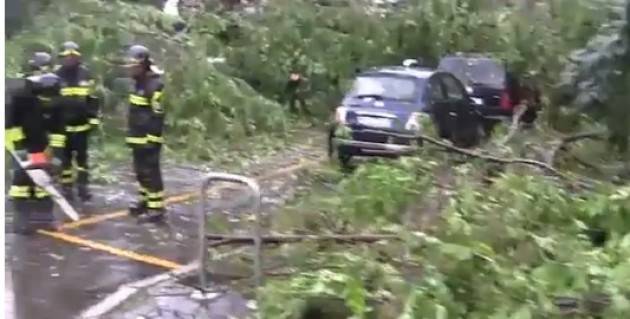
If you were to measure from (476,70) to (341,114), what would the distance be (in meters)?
1.18

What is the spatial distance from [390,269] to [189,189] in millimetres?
3467

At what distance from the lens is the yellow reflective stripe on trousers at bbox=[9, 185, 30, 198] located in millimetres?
6758

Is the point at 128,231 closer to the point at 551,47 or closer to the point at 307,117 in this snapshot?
the point at 307,117

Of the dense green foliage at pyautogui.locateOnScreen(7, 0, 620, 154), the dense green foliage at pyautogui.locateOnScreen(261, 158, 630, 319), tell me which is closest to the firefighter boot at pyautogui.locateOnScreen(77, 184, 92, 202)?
the dense green foliage at pyautogui.locateOnScreen(7, 0, 620, 154)

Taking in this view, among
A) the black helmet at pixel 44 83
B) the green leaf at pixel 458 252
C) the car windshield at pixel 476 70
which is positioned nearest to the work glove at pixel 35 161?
the black helmet at pixel 44 83

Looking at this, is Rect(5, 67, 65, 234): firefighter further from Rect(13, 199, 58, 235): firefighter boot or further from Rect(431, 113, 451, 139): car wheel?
Rect(431, 113, 451, 139): car wheel

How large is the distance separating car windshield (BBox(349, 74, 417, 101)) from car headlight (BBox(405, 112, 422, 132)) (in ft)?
1.54

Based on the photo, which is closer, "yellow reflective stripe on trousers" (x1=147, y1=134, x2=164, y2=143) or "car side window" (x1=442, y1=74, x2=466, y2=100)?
"yellow reflective stripe on trousers" (x1=147, y1=134, x2=164, y2=143)

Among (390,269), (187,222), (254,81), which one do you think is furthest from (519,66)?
(390,269)

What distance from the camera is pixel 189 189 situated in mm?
7469

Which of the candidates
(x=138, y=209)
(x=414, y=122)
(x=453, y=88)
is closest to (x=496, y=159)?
(x=414, y=122)

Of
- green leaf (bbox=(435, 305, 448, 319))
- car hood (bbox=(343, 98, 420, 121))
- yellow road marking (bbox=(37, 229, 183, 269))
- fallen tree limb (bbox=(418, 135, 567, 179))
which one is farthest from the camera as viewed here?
car hood (bbox=(343, 98, 420, 121))

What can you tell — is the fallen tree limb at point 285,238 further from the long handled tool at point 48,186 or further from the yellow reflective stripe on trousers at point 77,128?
the yellow reflective stripe on trousers at point 77,128

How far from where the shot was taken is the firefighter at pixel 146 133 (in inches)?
262
